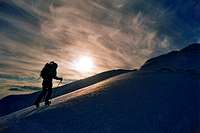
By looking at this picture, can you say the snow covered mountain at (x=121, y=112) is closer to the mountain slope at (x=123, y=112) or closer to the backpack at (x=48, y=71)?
the mountain slope at (x=123, y=112)

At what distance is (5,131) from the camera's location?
20.1 metres

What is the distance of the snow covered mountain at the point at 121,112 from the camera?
2144 centimetres

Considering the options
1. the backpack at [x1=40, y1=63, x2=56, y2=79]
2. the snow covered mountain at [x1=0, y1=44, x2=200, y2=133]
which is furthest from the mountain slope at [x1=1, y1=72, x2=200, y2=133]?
the backpack at [x1=40, y1=63, x2=56, y2=79]

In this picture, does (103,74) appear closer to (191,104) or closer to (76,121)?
(191,104)

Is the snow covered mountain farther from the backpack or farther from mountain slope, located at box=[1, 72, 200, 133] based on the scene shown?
the backpack

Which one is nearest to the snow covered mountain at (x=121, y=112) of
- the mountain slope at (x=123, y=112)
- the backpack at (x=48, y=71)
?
the mountain slope at (x=123, y=112)

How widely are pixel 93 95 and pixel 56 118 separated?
6.17 metres

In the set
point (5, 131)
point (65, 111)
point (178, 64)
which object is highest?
point (178, 64)

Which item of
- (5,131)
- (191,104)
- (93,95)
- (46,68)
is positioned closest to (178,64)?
(191,104)

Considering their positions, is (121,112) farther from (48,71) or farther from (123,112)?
(48,71)

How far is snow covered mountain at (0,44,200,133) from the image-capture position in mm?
21438

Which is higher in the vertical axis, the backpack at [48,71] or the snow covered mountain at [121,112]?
the backpack at [48,71]

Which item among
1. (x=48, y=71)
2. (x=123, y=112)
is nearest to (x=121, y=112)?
(x=123, y=112)

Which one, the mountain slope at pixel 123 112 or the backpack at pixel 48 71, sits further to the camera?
Answer: the backpack at pixel 48 71
